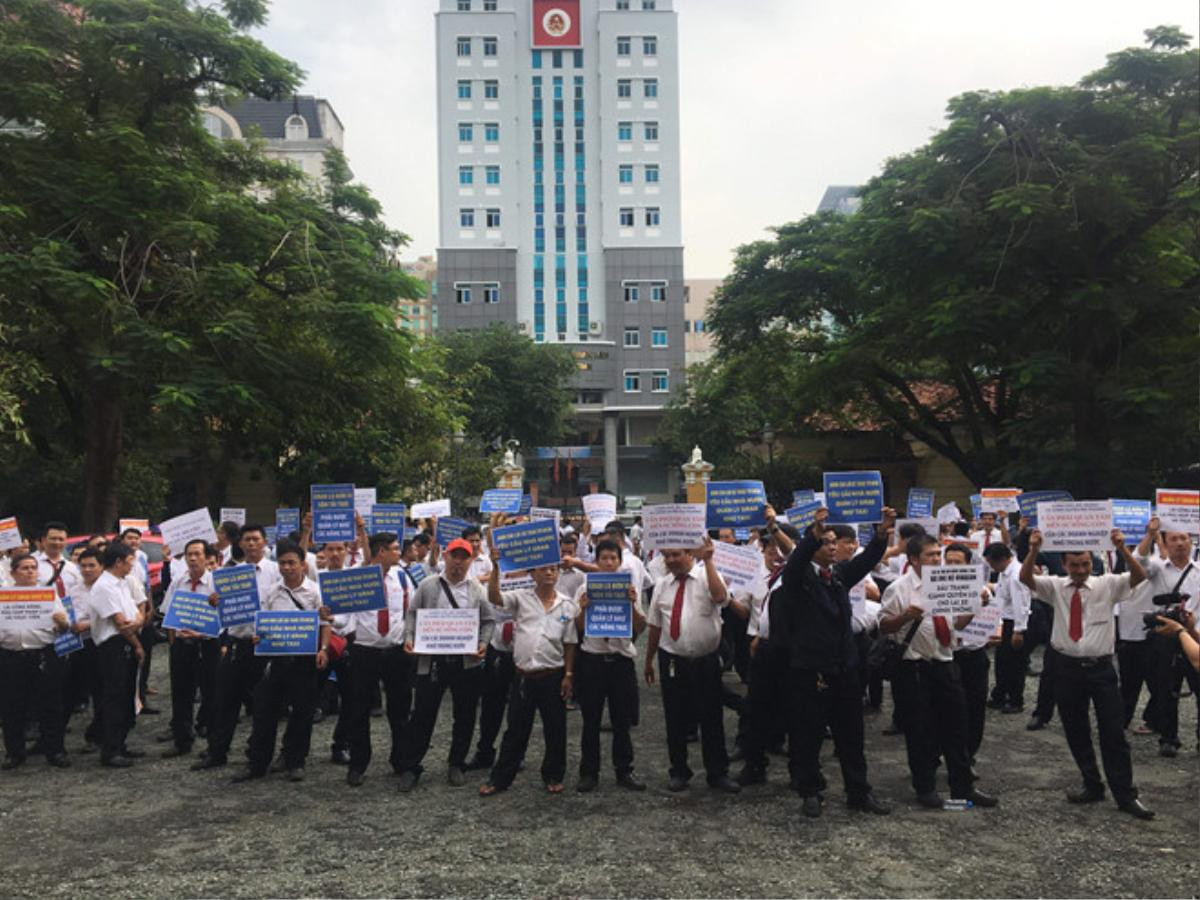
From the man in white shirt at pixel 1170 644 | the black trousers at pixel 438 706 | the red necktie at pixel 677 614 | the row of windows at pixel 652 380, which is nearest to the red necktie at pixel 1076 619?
the man in white shirt at pixel 1170 644

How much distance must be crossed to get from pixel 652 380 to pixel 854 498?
60135mm

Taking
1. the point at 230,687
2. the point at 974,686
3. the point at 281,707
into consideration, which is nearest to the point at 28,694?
the point at 230,687

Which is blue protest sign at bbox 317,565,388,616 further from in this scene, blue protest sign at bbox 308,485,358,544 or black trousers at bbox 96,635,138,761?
blue protest sign at bbox 308,485,358,544

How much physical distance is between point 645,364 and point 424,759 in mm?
59900

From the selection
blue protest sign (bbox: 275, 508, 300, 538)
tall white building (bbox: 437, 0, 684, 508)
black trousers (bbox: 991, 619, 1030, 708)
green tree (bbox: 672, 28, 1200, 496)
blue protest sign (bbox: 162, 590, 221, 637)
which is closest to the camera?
blue protest sign (bbox: 162, 590, 221, 637)

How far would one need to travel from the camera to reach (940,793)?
7.34 metres

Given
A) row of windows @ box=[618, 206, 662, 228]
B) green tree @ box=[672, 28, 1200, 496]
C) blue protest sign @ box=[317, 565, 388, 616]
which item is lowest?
blue protest sign @ box=[317, 565, 388, 616]

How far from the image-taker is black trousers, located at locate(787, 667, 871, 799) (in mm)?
6926

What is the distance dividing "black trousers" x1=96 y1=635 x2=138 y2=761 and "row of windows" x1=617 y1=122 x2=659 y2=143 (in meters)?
65.1

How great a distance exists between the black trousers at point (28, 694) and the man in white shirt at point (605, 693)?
440 cm

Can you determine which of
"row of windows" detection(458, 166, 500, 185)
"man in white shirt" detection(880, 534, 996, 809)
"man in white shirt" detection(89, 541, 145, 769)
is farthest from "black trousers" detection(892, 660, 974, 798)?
"row of windows" detection(458, 166, 500, 185)

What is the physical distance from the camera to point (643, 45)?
70.3 metres

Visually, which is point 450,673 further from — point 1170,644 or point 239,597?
point 1170,644

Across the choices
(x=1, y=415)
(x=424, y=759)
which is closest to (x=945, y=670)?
(x=424, y=759)
